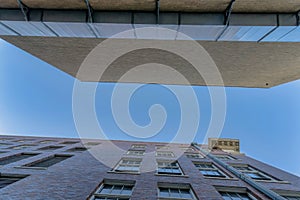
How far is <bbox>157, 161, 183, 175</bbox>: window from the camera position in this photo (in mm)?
13833

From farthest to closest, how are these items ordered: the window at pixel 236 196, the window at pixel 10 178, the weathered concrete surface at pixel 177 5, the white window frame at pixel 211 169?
the white window frame at pixel 211 169
the window at pixel 10 178
the window at pixel 236 196
the weathered concrete surface at pixel 177 5

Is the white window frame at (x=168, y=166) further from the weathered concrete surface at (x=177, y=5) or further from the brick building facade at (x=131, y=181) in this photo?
the weathered concrete surface at (x=177, y=5)

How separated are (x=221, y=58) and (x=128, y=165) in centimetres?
974

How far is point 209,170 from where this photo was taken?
1552 cm

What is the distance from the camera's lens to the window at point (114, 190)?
394 inches

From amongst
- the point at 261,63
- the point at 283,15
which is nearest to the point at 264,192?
the point at 261,63

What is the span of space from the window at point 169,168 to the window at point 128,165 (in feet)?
5.12

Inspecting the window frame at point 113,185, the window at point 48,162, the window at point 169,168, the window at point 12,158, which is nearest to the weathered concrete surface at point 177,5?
the window frame at point 113,185

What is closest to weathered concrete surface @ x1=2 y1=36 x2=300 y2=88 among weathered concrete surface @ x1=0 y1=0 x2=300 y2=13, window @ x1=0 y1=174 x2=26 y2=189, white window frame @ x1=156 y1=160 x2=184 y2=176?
weathered concrete surface @ x1=0 y1=0 x2=300 y2=13

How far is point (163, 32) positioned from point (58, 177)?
31.4 ft

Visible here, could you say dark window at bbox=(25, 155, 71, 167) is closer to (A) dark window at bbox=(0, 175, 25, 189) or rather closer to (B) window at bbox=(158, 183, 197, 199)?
(A) dark window at bbox=(0, 175, 25, 189)

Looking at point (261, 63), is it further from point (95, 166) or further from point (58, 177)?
point (58, 177)

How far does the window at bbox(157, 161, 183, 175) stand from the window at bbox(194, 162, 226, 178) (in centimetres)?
174

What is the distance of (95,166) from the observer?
551 inches
